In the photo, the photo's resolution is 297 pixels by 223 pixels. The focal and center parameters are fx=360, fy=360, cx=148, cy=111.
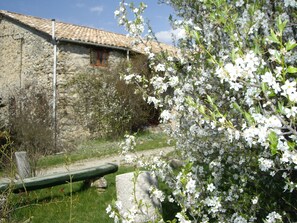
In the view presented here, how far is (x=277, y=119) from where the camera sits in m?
2.22

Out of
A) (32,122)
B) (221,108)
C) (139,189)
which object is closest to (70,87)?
(32,122)

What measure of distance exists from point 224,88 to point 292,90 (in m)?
1.68

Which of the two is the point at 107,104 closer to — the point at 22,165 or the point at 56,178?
the point at 22,165

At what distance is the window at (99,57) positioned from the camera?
1967cm

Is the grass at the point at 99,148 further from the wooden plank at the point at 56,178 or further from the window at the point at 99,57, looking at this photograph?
the window at the point at 99,57

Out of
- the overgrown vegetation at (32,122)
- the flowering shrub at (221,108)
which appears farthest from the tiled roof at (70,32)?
the flowering shrub at (221,108)

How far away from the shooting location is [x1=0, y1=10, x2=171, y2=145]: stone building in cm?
1834

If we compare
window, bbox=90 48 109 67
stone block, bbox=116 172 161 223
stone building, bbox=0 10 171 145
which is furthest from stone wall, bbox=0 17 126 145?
stone block, bbox=116 172 161 223

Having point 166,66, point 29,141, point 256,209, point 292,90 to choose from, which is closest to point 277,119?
point 292,90

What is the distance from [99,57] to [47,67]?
115 inches

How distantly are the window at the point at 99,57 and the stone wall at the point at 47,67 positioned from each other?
0.23 metres

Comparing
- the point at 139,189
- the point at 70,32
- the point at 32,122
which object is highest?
the point at 70,32

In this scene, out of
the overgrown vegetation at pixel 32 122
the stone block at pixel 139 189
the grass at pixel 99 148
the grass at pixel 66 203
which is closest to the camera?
the stone block at pixel 139 189

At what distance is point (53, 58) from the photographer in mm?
18281
